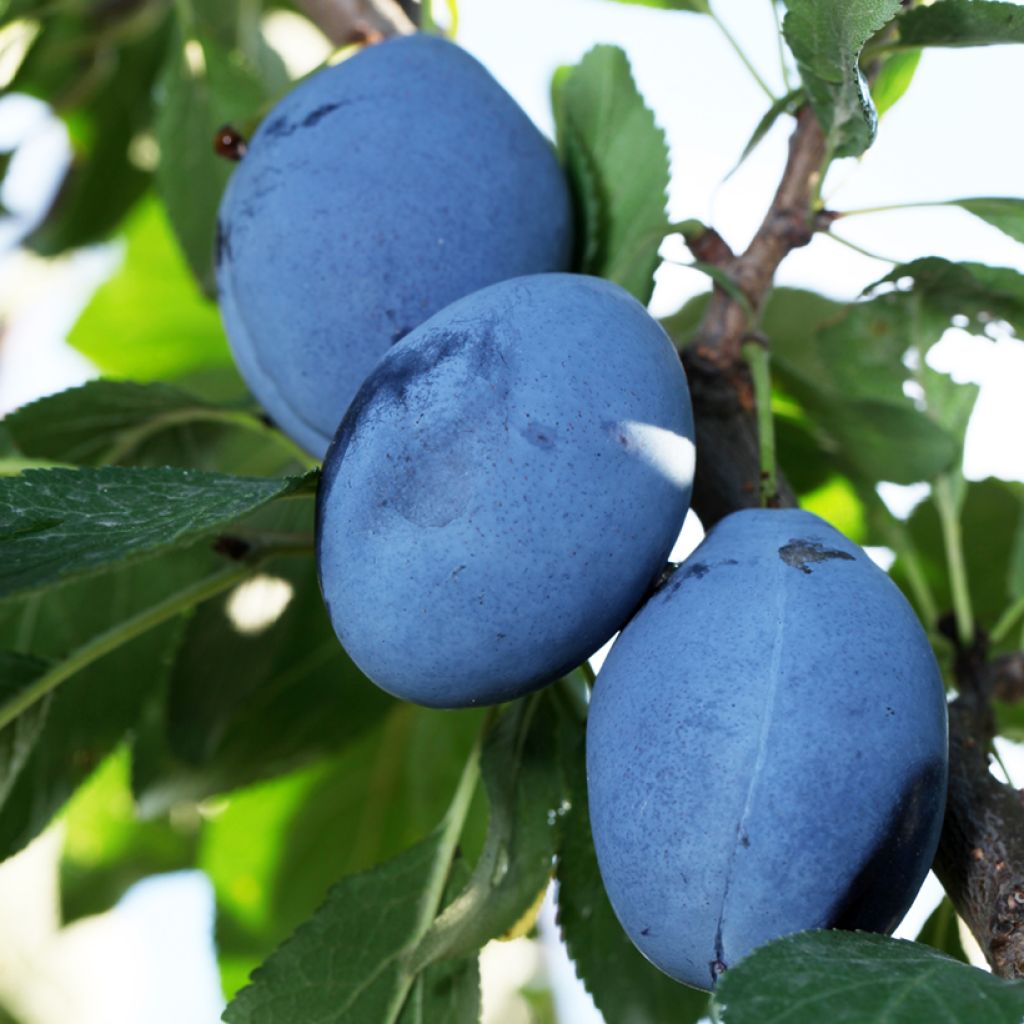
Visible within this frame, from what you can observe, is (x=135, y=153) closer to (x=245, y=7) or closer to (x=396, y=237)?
(x=245, y=7)

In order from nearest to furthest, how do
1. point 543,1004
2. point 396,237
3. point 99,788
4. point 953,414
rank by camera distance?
point 396,237 < point 953,414 < point 99,788 < point 543,1004

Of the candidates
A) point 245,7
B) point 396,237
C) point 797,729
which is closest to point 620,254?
point 396,237

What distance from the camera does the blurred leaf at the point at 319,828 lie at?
4.30ft

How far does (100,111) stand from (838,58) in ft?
3.79

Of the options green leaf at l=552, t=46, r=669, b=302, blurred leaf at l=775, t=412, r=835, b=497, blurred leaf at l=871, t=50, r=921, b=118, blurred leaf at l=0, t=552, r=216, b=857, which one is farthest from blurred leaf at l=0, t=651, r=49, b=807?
blurred leaf at l=871, t=50, r=921, b=118

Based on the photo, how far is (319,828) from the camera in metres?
1.34

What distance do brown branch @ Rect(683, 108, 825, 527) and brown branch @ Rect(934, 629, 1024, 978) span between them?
0.68ft

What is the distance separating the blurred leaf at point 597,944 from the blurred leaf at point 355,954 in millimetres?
90

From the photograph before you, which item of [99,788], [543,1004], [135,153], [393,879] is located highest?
[135,153]

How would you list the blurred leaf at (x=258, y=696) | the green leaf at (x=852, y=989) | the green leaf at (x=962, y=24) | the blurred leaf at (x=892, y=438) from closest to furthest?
the green leaf at (x=852, y=989) < the green leaf at (x=962, y=24) < the blurred leaf at (x=892, y=438) < the blurred leaf at (x=258, y=696)

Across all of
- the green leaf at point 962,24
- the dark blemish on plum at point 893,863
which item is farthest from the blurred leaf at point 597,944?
the green leaf at point 962,24

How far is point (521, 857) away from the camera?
849 millimetres

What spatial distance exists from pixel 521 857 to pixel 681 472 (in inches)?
11.5

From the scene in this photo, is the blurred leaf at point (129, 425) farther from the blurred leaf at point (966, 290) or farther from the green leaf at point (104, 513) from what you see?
the blurred leaf at point (966, 290)
